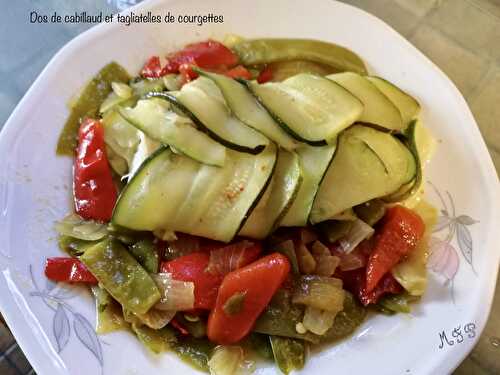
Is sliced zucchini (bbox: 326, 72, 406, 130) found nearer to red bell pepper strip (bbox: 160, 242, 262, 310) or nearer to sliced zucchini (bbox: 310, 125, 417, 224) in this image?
sliced zucchini (bbox: 310, 125, 417, 224)

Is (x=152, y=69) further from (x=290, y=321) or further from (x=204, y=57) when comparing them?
(x=290, y=321)

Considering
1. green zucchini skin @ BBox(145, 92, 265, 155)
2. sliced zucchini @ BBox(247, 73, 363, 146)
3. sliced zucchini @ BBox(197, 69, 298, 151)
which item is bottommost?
green zucchini skin @ BBox(145, 92, 265, 155)

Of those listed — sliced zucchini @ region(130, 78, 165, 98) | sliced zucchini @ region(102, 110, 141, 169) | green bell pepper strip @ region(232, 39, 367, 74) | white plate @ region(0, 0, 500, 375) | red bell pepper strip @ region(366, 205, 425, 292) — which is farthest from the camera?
green bell pepper strip @ region(232, 39, 367, 74)

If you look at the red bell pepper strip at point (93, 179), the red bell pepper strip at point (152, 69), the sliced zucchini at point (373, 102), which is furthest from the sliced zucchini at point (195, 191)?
the red bell pepper strip at point (152, 69)

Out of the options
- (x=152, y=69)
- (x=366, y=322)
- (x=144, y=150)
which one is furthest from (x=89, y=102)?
(x=366, y=322)

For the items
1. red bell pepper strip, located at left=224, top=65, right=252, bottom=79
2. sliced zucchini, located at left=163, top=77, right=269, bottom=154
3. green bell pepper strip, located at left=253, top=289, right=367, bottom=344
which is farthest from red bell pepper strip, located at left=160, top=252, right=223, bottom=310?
red bell pepper strip, located at left=224, top=65, right=252, bottom=79

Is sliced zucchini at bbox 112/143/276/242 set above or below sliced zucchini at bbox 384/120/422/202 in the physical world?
below

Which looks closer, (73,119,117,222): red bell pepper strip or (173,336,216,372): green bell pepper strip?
(173,336,216,372): green bell pepper strip
